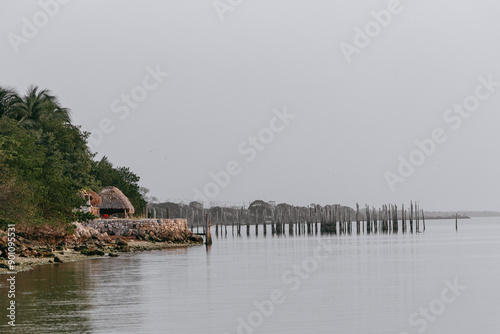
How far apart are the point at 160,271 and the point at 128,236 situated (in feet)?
92.6

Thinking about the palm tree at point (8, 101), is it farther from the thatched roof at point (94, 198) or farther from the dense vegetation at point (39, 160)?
the thatched roof at point (94, 198)

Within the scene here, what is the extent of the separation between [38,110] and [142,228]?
47.6 ft

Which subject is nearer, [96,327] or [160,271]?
[96,327]

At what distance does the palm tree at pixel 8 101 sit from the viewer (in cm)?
5659

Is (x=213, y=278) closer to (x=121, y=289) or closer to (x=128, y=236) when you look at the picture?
(x=121, y=289)

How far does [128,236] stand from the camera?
6794cm

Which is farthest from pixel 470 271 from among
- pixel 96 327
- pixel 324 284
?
pixel 96 327

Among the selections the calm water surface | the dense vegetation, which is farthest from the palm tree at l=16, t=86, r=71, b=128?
the calm water surface

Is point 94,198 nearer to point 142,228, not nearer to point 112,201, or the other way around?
point 112,201

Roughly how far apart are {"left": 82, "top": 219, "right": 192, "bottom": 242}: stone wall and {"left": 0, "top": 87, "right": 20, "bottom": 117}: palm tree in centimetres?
1076

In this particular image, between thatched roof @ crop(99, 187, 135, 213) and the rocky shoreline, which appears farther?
thatched roof @ crop(99, 187, 135, 213)

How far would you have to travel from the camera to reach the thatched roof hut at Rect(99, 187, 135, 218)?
72.2 metres

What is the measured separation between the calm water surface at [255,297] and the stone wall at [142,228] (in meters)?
19.5

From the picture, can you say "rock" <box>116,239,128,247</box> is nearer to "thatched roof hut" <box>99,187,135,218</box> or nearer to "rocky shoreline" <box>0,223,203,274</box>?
"rocky shoreline" <box>0,223,203,274</box>
